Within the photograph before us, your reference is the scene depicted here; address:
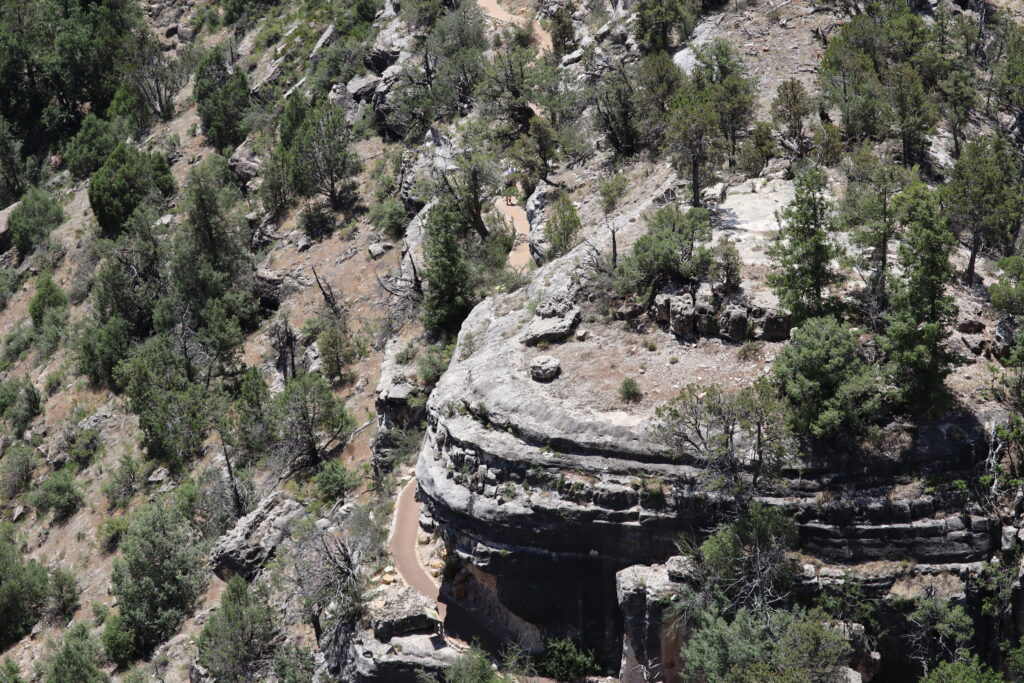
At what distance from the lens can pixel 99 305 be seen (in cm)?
6316

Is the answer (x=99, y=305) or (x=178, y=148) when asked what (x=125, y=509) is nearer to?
(x=99, y=305)

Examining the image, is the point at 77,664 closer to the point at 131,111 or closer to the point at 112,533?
the point at 112,533

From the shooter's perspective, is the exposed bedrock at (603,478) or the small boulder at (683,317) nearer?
the exposed bedrock at (603,478)

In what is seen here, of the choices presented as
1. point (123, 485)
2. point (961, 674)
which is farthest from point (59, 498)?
point (961, 674)

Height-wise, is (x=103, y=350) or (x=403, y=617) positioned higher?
(x=403, y=617)

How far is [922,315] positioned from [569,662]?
540 inches

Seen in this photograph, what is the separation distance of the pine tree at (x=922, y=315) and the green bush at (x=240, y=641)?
22.8 metres

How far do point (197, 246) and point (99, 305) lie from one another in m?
8.04

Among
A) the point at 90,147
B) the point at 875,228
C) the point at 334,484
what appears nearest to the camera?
the point at 875,228

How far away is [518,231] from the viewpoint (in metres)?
50.0

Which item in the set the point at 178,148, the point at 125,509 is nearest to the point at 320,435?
the point at 125,509

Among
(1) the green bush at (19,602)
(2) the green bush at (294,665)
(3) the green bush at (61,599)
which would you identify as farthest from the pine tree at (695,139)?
(1) the green bush at (19,602)

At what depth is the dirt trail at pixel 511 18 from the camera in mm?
64250

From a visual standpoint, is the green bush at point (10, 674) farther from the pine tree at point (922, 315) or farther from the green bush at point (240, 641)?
the pine tree at point (922, 315)
